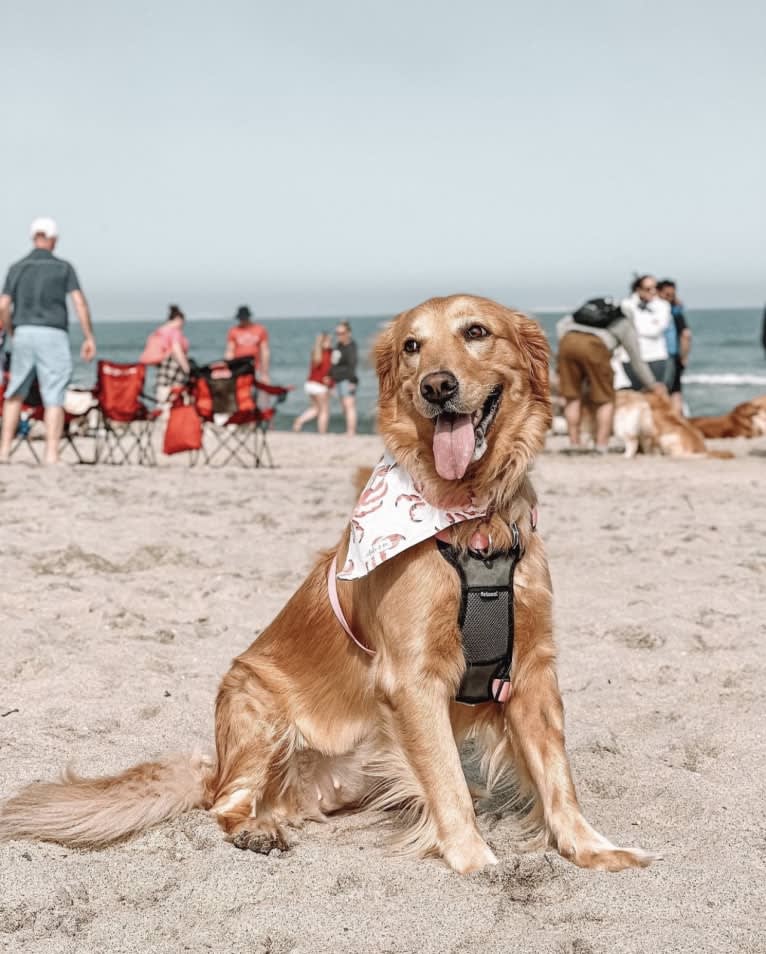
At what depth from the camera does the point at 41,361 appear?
31.2 feet

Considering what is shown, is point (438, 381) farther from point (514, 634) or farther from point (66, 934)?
point (66, 934)

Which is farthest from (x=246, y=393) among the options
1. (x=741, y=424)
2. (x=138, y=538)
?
(x=741, y=424)

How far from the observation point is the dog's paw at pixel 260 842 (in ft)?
9.49

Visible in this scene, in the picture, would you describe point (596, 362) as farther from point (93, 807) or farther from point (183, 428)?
point (93, 807)

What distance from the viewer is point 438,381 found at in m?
2.94

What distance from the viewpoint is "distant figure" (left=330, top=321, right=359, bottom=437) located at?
16.0 m

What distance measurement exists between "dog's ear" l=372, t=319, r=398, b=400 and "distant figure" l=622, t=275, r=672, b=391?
8.97m

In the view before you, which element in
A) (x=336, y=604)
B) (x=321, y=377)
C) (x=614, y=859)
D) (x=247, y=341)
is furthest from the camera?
(x=321, y=377)

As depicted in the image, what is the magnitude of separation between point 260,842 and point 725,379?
34790 millimetres

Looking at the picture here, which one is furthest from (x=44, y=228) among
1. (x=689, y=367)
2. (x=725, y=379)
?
(x=689, y=367)

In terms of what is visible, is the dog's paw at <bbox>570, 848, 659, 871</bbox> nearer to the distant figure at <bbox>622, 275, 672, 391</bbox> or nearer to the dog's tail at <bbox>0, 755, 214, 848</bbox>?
the dog's tail at <bbox>0, 755, 214, 848</bbox>

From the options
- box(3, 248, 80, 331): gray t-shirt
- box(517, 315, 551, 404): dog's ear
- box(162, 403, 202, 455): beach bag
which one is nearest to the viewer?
box(517, 315, 551, 404): dog's ear

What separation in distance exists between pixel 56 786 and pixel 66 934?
572 millimetres

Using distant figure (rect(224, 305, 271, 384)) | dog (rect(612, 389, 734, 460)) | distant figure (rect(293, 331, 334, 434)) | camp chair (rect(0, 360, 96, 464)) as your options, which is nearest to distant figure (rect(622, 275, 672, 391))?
dog (rect(612, 389, 734, 460))
